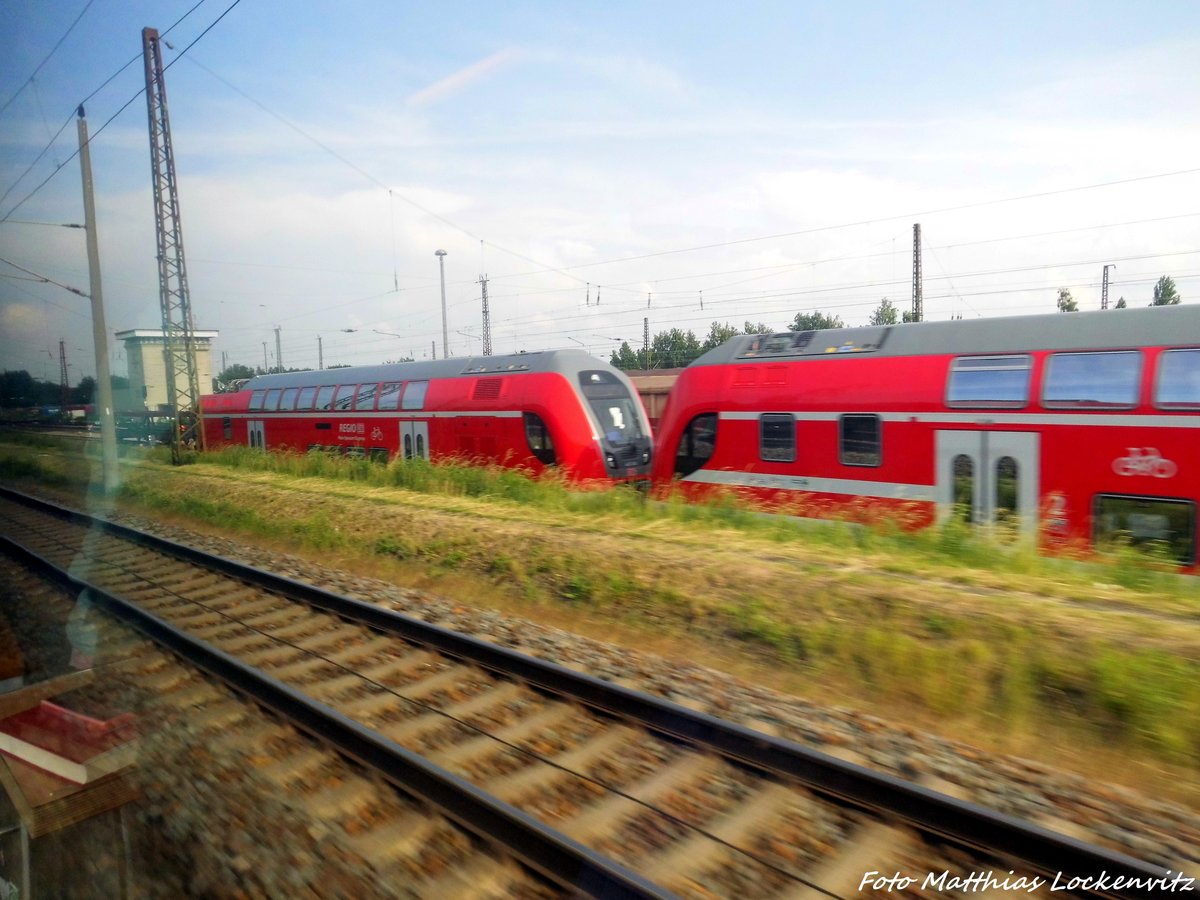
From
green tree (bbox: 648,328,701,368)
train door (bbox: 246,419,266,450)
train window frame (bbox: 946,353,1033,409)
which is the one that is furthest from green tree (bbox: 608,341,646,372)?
train window frame (bbox: 946,353,1033,409)

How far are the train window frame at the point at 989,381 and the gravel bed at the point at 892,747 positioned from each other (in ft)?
17.3

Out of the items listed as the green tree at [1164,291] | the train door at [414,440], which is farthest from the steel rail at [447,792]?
the green tree at [1164,291]

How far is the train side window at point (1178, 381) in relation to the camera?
25.1 feet

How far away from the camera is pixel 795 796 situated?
4.03 metres

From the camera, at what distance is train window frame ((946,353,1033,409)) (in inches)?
349

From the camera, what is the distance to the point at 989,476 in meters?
9.09

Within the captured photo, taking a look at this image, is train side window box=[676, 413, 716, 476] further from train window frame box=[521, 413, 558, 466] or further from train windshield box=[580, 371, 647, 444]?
train window frame box=[521, 413, 558, 466]

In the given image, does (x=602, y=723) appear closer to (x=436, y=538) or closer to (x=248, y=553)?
(x=436, y=538)

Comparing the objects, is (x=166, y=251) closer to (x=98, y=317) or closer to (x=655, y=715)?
(x=98, y=317)

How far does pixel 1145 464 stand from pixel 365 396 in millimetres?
15865

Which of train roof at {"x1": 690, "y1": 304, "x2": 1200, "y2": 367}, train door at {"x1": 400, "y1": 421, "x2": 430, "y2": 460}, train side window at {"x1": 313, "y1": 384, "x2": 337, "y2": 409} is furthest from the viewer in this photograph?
train side window at {"x1": 313, "y1": 384, "x2": 337, "y2": 409}

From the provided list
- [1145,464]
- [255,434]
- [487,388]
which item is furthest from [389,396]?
[1145,464]

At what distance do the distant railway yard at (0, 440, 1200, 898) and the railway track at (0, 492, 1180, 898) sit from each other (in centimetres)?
2

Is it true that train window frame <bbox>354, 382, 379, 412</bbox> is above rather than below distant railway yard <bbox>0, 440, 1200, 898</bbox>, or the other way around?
above
